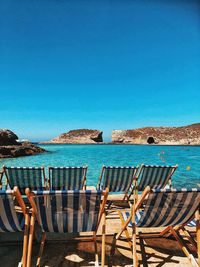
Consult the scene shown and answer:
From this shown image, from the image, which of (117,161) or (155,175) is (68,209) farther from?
(117,161)

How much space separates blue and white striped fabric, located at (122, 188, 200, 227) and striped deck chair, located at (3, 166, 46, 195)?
5.78ft

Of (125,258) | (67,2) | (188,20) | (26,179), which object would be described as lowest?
(125,258)

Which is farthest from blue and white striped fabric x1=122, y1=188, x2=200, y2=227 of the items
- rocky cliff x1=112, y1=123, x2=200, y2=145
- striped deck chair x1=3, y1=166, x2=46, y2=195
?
rocky cliff x1=112, y1=123, x2=200, y2=145

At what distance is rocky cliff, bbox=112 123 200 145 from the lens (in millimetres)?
56938

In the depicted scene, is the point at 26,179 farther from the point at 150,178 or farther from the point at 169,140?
the point at 169,140

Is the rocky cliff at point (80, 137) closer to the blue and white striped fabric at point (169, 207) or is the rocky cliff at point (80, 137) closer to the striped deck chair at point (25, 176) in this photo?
the striped deck chair at point (25, 176)

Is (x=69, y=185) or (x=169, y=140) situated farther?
(x=169, y=140)

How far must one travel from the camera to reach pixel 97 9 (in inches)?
175

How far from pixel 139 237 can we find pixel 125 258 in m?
0.44

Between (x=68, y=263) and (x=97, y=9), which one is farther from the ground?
(x=97, y=9)

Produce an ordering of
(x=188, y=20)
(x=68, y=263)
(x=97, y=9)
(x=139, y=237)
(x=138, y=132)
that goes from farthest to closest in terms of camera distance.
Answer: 1. (x=138, y=132)
2. (x=97, y=9)
3. (x=188, y=20)
4. (x=139, y=237)
5. (x=68, y=263)

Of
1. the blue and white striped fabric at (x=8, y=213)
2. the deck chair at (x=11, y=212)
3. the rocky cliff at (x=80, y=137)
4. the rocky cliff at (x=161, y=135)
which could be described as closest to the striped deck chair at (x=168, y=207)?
the deck chair at (x=11, y=212)

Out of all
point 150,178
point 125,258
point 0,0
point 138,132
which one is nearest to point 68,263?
point 125,258

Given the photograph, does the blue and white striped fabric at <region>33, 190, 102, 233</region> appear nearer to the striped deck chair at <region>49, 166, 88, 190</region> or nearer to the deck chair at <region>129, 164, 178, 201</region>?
the striped deck chair at <region>49, 166, 88, 190</region>
